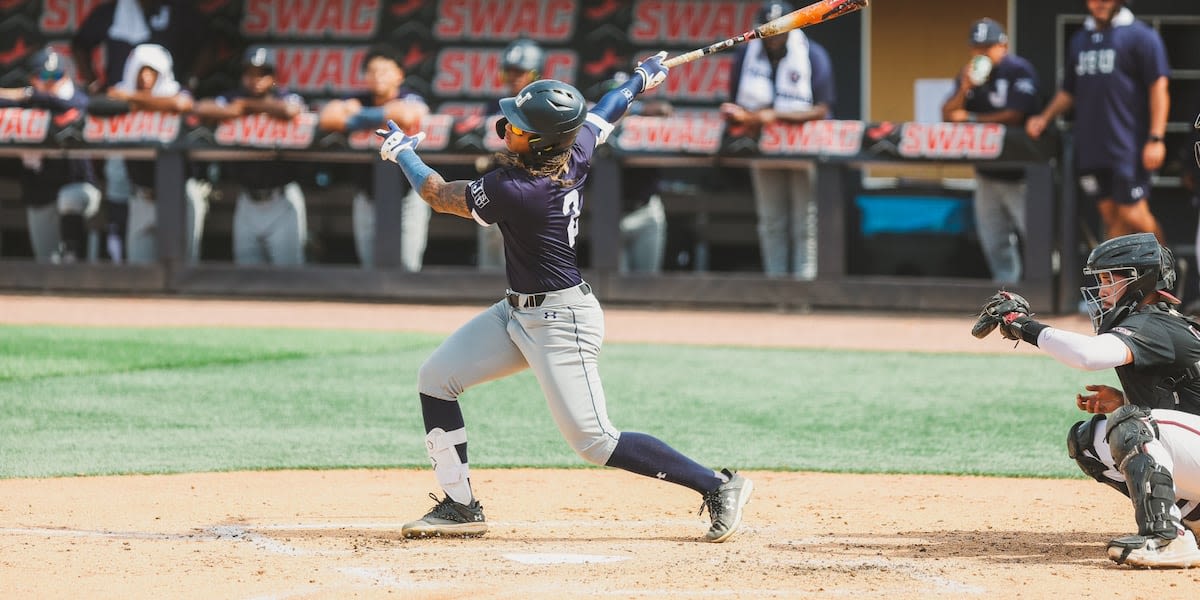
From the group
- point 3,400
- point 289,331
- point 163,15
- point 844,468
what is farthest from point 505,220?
point 163,15

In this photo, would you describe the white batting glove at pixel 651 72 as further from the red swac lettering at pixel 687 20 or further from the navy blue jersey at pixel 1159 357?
the red swac lettering at pixel 687 20

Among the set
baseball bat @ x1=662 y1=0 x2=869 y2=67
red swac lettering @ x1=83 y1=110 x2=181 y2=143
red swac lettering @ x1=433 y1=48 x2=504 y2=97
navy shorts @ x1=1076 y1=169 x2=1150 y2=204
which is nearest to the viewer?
baseball bat @ x1=662 y1=0 x2=869 y2=67

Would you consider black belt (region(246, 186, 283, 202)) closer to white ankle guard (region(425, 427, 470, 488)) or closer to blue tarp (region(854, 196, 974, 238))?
blue tarp (region(854, 196, 974, 238))

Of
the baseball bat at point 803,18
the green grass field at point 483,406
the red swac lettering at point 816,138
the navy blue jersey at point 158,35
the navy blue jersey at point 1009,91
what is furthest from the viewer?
the navy blue jersey at point 158,35

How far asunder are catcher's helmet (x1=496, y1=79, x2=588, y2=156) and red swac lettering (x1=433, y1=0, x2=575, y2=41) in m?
9.92

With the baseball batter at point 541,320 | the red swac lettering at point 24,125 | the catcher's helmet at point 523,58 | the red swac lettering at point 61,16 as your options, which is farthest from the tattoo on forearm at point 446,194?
the red swac lettering at point 61,16

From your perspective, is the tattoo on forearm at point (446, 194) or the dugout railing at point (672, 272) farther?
the dugout railing at point (672, 272)

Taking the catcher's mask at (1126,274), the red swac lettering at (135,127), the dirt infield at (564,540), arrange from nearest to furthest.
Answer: the dirt infield at (564,540) < the catcher's mask at (1126,274) < the red swac lettering at (135,127)

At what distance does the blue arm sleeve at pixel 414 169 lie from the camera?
202 inches

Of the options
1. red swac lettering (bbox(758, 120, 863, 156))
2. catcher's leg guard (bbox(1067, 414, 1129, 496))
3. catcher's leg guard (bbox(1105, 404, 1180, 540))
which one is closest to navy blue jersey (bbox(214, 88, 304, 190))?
red swac lettering (bbox(758, 120, 863, 156))

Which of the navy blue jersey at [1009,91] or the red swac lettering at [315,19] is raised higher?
the red swac lettering at [315,19]

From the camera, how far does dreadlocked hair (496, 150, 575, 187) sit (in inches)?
197

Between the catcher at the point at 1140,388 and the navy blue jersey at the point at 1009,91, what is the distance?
6424 mm

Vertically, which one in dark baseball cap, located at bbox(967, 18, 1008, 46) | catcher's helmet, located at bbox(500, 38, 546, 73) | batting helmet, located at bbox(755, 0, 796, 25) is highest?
batting helmet, located at bbox(755, 0, 796, 25)
